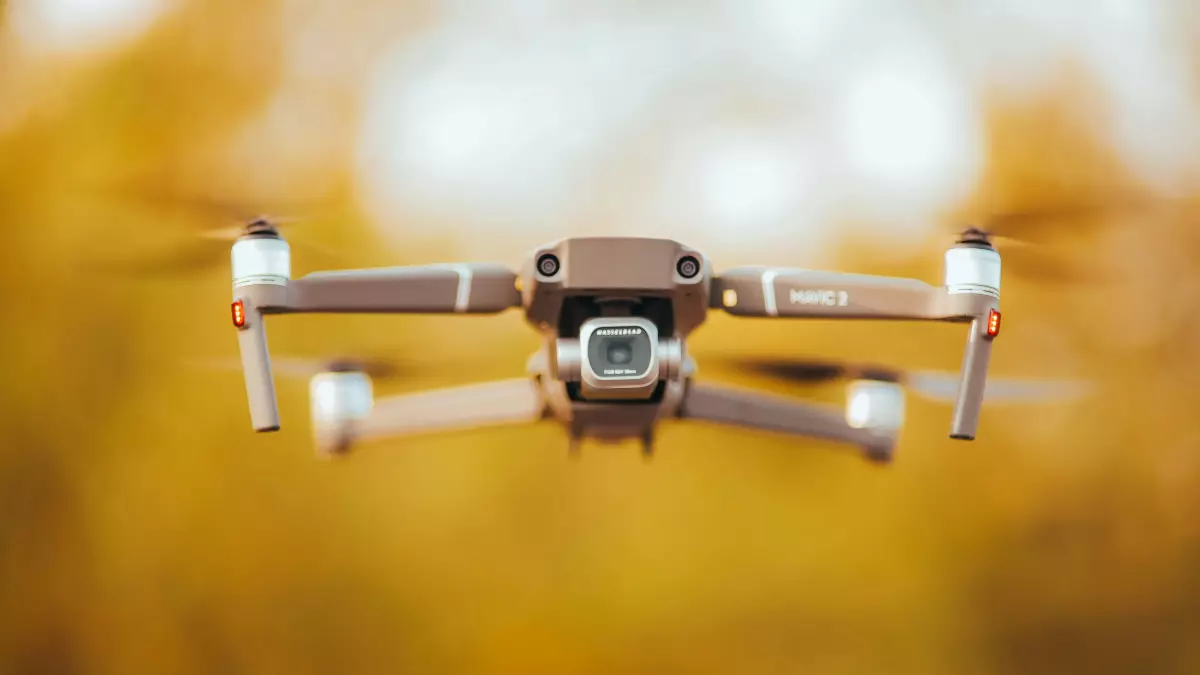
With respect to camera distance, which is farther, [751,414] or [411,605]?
[411,605]

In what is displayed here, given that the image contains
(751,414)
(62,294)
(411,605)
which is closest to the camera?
(751,414)

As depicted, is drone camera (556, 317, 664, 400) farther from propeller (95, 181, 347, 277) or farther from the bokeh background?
Answer: the bokeh background

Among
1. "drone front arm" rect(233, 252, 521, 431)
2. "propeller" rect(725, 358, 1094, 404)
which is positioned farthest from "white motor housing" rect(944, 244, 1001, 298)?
"drone front arm" rect(233, 252, 521, 431)

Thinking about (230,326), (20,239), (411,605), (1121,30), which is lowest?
(411,605)

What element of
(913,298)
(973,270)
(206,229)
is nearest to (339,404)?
(206,229)

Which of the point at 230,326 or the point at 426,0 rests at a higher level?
the point at 426,0

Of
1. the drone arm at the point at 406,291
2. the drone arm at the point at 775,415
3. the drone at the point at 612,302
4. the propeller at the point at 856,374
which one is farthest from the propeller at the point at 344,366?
the propeller at the point at 856,374

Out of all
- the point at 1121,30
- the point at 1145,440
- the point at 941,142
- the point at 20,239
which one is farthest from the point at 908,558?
the point at 20,239

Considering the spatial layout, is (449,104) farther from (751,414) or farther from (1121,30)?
(1121,30)
